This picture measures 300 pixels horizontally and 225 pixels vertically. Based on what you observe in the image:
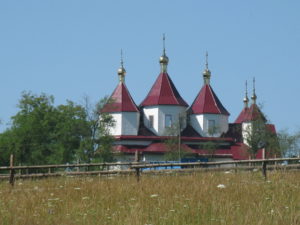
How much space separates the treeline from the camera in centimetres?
5359

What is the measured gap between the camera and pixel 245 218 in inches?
355

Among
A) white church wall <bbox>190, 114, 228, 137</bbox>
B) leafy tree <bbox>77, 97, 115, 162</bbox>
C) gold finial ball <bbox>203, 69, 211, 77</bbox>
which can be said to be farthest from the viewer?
gold finial ball <bbox>203, 69, 211, 77</bbox>

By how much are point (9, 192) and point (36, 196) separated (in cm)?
190

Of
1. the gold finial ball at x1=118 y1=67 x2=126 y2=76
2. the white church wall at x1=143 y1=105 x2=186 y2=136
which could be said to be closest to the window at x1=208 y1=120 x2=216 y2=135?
the white church wall at x1=143 y1=105 x2=186 y2=136

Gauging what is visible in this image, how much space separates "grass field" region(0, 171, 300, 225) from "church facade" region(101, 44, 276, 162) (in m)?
49.6

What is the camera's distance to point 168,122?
66438 mm

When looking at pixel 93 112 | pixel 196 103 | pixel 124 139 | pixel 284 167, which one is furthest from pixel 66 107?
pixel 284 167

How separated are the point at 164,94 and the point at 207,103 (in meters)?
4.67

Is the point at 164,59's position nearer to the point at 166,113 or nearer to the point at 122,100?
the point at 166,113

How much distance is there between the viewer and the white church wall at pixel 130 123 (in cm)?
6581

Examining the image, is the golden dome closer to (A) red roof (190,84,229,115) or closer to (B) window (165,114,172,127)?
(A) red roof (190,84,229,115)

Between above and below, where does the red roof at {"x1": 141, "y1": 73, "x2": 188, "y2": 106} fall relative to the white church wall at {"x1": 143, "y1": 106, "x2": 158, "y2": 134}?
above

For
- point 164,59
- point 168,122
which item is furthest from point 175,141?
point 164,59

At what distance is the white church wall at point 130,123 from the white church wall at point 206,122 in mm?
5826
